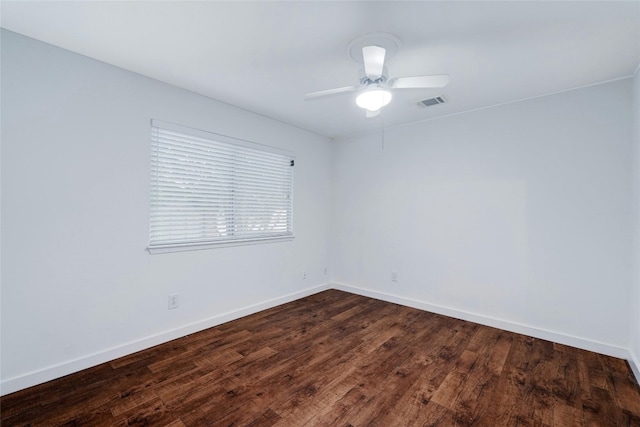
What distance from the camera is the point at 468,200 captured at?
10.6 ft

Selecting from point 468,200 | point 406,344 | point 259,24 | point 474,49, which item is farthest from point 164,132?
point 468,200

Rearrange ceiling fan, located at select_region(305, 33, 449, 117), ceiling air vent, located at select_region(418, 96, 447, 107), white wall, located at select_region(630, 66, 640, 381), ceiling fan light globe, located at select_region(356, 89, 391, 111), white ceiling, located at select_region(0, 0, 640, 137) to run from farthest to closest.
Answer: ceiling air vent, located at select_region(418, 96, 447, 107), white wall, located at select_region(630, 66, 640, 381), ceiling fan light globe, located at select_region(356, 89, 391, 111), ceiling fan, located at select_region(305, 33, 449, 117), white ceiling, located at select_region(0, 0, 640, 137)

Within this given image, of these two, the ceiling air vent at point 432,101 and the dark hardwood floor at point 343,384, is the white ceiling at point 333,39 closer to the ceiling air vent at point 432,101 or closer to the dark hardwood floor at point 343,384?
the ceiling air vent at point 432,101

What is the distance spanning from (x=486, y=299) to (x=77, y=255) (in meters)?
3.92

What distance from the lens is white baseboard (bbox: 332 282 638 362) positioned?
8.04ft

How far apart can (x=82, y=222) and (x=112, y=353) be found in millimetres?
1102

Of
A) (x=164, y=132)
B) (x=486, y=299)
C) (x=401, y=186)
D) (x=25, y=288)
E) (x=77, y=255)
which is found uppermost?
(x=164, y=132)

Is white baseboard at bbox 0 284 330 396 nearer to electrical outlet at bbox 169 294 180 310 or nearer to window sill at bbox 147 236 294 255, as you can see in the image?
electrical outlet at bbox 169 294 180 310

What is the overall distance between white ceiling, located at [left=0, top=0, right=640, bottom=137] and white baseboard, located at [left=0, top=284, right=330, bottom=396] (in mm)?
2358

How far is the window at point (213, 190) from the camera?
259 centimetres

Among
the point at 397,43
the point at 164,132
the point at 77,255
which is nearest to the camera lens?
the point at 397,43

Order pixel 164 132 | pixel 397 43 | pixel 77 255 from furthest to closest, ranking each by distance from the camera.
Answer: pixel 164 132 < pixel 77 255 < pixel 397 43

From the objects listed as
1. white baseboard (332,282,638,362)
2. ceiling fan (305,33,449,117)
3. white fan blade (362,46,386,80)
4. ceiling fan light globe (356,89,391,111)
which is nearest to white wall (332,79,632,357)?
white baseboard (332,282,638,362)

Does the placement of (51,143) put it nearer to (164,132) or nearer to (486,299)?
(164,132)
